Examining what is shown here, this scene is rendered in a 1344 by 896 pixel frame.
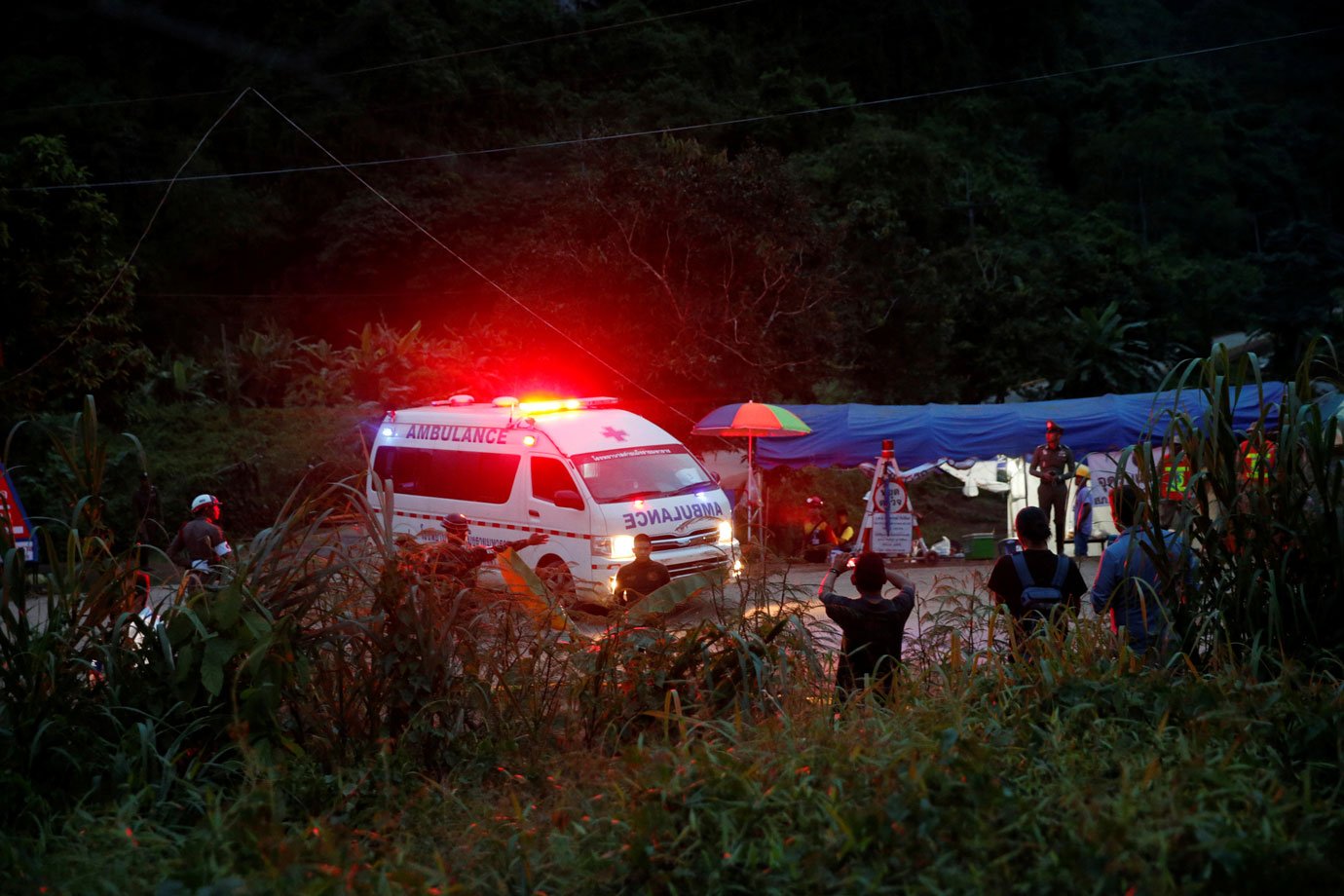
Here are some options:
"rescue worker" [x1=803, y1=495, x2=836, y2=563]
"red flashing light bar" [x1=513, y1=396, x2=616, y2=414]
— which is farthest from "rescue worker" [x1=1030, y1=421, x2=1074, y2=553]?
"red flashing light bar" [x1=513, y1=396, x2=616, y2=414]

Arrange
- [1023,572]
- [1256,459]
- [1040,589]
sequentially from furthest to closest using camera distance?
[1023,572] → [1040,589] → [1256,459]

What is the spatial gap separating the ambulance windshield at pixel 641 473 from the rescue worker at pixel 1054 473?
14.7ft

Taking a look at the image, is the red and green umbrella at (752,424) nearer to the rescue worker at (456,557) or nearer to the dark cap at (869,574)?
the rescue worker at (456,557)

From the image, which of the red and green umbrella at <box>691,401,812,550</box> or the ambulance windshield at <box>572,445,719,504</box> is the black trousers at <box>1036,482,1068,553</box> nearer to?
the red and green umbrella at <box>691,401,812,550</box>

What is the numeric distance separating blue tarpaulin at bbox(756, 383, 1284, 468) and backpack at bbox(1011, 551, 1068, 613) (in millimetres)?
9217

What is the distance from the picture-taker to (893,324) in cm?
2886

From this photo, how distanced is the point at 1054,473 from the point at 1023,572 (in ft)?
30.1

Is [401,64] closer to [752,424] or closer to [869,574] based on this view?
[752,424]

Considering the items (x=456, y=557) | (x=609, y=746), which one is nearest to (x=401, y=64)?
(x=456, y=557)

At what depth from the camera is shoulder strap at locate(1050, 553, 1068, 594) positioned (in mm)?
6277

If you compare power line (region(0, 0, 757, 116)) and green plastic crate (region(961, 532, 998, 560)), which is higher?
power line (region(0, 0, 757, 116))

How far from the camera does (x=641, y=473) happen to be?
12844mm

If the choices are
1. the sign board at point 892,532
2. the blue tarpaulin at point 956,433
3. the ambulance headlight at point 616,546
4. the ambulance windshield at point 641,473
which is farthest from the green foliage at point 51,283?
the sign board at point 892,532

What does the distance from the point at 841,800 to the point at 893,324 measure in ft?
84.9
